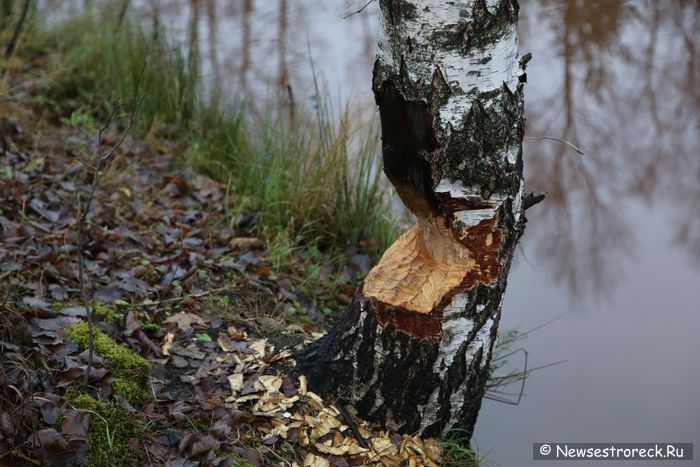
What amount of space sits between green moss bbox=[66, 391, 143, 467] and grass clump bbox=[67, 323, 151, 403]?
0.12 m

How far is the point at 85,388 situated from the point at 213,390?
1.37 ft

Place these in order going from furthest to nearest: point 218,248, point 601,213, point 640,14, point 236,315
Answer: point 640,14 < point 601,213 < point 218,248 < point 236,315

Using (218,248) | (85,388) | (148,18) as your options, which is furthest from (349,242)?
(148,18)

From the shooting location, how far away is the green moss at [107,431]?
2.06 m

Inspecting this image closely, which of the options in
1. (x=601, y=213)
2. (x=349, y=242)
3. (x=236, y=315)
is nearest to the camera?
(x=236, y=315)

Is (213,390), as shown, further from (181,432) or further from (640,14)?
(640,14)

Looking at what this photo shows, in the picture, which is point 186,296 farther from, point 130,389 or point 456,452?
point 456,452

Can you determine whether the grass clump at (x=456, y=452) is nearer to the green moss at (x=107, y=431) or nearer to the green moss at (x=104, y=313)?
the green moss at (x=107, y=431)

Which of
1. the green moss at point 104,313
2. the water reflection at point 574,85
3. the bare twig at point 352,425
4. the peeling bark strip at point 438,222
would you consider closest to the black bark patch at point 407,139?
the peeling bark strip at point 438,222

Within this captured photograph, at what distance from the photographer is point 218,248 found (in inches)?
138

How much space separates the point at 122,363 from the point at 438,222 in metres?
1.07

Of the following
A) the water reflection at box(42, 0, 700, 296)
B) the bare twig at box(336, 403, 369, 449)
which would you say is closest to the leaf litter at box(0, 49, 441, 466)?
the bare twig at box(336, 403, 369, 449)

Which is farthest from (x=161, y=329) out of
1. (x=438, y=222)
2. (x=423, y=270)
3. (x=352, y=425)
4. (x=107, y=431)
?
(x=438, y=222)

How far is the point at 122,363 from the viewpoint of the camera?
238cm
